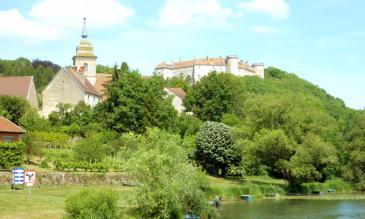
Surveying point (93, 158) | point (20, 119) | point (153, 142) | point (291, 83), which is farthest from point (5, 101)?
point (291, 83)

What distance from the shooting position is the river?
3738 centimetres

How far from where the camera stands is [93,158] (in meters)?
49.3

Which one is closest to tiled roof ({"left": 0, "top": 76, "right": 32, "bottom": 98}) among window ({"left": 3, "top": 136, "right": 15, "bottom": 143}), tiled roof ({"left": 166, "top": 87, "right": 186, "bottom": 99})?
window ({"left": 3, "top": 136, "right": 15, "bottom": 143})

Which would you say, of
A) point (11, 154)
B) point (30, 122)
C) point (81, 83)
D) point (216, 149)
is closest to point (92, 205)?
point (11, 154)

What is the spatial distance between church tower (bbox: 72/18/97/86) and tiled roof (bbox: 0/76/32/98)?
20.0 m

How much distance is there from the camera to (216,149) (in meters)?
61.4

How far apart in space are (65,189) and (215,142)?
967 inches

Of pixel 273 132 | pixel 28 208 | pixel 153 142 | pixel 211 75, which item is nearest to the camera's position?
pixel 28 208

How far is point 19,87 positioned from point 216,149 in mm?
31700

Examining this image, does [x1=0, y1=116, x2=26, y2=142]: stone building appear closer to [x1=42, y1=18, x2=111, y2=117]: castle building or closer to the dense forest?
the dense forest

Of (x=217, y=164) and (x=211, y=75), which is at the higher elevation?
(x=211, y=75)

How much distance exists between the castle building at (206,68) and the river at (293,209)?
381 ft

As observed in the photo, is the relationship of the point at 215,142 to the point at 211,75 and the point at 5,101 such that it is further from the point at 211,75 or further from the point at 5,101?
the point at 211,75

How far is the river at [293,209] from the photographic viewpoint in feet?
123
